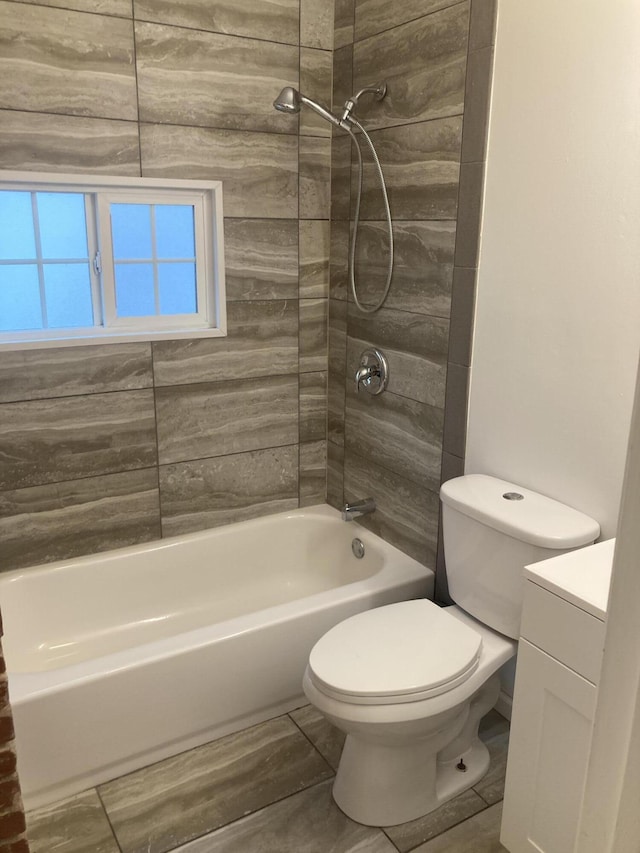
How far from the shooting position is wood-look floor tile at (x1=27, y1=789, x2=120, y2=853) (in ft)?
5.94

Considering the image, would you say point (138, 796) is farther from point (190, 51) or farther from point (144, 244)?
point (190, 51)

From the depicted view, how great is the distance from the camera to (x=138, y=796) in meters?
1.98

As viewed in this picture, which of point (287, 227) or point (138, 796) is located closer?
point (138, 796)

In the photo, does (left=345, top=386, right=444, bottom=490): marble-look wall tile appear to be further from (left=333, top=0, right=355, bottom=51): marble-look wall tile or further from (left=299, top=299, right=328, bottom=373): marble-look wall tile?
(left=333, top=0, right=355, bottom=51): marble-look wall tile

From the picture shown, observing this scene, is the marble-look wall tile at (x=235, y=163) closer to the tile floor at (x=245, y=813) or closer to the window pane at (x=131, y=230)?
the window pane at (x=131, y=230)

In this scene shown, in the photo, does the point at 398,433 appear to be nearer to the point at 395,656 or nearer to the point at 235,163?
the point at 395,656

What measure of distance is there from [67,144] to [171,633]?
5.73 feet

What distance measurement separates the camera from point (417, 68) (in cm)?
222

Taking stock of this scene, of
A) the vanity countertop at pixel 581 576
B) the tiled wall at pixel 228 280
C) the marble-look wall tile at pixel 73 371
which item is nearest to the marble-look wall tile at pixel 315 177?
the tiled wall at pixel 228 280

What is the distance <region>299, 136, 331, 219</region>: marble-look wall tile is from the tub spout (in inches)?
44.7

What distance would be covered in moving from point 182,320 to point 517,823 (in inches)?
76.2

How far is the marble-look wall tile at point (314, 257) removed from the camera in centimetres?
275

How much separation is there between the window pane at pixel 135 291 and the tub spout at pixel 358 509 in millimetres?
1047

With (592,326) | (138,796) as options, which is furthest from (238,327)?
(138,796)
